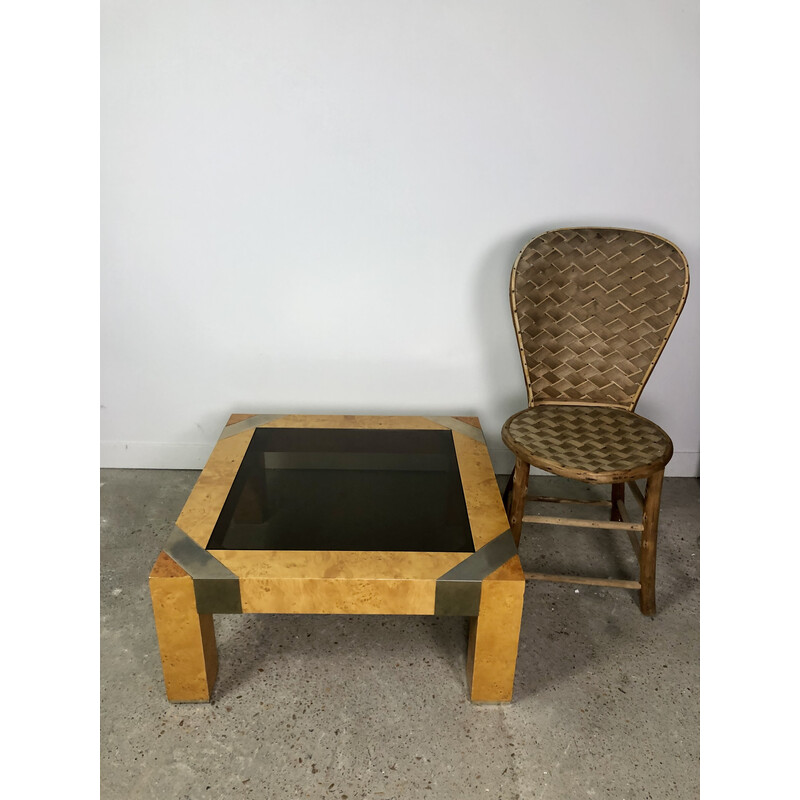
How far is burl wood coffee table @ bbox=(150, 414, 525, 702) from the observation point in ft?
5.15

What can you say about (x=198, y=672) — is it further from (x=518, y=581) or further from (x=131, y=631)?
(x=518, y=581)

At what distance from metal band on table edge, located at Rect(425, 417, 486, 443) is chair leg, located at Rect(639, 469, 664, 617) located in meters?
0.54

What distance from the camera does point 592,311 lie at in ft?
7.25

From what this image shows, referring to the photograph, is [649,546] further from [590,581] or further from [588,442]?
[588,442]

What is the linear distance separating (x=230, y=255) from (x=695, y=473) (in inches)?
80.5

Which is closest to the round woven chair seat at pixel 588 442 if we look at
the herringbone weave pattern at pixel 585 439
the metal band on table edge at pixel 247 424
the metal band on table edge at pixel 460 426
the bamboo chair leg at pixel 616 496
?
the herringbone weave pattern at pixel 585 439

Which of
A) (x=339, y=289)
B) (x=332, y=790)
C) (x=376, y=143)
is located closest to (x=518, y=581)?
(x=332, y=790)

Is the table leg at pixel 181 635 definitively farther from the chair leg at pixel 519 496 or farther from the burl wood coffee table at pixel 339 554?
the chair leg at pixel 519 496

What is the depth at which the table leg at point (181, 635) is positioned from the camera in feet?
5.15

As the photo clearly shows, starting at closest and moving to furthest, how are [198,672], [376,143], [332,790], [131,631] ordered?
[332,790], [198,672], [131,631], [376,143]

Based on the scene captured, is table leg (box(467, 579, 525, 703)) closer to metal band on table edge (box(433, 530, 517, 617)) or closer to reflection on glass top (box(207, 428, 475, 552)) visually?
metal band on table edge (box(433, 530, 517, 617))

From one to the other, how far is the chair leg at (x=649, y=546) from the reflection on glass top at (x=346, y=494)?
535 mm

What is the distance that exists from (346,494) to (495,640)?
56cm

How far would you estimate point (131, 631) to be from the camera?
1.92m
